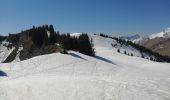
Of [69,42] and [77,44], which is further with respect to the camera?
[77,44]

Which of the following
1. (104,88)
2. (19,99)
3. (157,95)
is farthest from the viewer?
(104,88)

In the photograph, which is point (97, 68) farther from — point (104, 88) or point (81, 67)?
point (104, 88)

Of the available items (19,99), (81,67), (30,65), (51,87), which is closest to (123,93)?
(51,87)

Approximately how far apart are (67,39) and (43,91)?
7152 cm

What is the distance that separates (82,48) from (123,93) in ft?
245

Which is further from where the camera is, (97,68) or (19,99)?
(97,68)

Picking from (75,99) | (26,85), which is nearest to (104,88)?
(75,99)

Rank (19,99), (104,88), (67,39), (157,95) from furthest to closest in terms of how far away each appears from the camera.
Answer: (67,39)
(104,88)
(157,95)
(19,99)

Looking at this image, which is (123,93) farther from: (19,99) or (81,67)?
(81,67)

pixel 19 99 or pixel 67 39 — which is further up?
pixel 67 39

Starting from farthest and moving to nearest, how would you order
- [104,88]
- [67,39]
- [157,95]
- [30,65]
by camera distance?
[67,39] → [30,65] → [104,88] → [157,95]

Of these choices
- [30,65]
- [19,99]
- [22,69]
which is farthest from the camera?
[30,65]

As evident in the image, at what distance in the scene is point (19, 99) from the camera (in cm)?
2911

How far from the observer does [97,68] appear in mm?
66000
